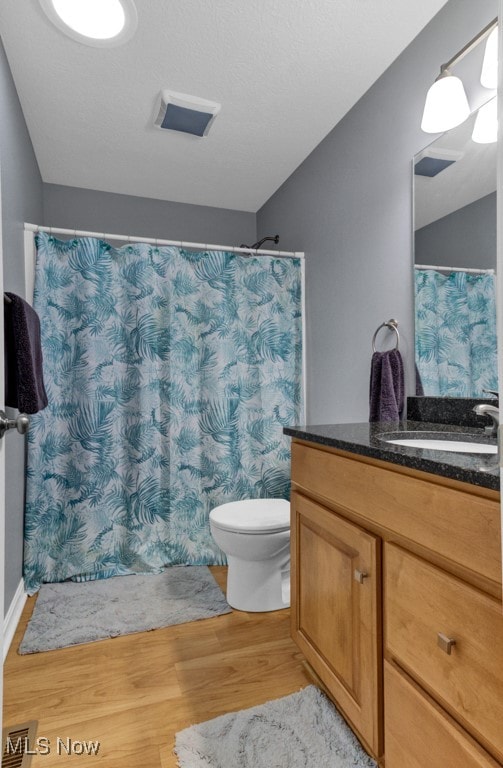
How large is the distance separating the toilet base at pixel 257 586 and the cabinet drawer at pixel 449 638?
95 cm

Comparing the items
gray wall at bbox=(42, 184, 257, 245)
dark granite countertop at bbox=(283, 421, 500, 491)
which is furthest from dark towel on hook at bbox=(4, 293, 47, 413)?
gray wall at bbox=(42, 184, 257, 245)

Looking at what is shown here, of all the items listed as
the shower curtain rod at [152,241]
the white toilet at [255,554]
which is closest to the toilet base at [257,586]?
the white toilet at [255,554]

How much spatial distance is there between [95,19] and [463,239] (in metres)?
1.54

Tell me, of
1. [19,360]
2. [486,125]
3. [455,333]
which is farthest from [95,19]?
[455,333]

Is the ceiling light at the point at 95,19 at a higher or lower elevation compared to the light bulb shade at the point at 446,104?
higher

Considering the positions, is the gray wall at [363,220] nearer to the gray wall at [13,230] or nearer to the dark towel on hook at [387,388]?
the dark towel on hook at [387,388]

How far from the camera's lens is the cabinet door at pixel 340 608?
992 millimetres

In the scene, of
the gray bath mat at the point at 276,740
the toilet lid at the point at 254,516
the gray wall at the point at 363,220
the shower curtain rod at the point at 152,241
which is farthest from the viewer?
the shower curtain rod at the point at 152,241

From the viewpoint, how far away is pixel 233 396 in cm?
241

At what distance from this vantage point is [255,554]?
5.82 ft

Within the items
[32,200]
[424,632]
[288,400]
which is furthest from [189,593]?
[32,200]

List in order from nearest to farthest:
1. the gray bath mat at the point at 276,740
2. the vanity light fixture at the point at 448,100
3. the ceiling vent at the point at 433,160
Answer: the gray bath mat at the point at 276,740 → the vanity light fixture at the point at 448,100 → the ceiling vent at the point at 433,160

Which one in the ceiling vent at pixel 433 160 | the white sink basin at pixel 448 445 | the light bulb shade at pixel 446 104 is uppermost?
the light bulb shade at pixel 446 104

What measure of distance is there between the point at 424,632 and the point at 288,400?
1721 mm
